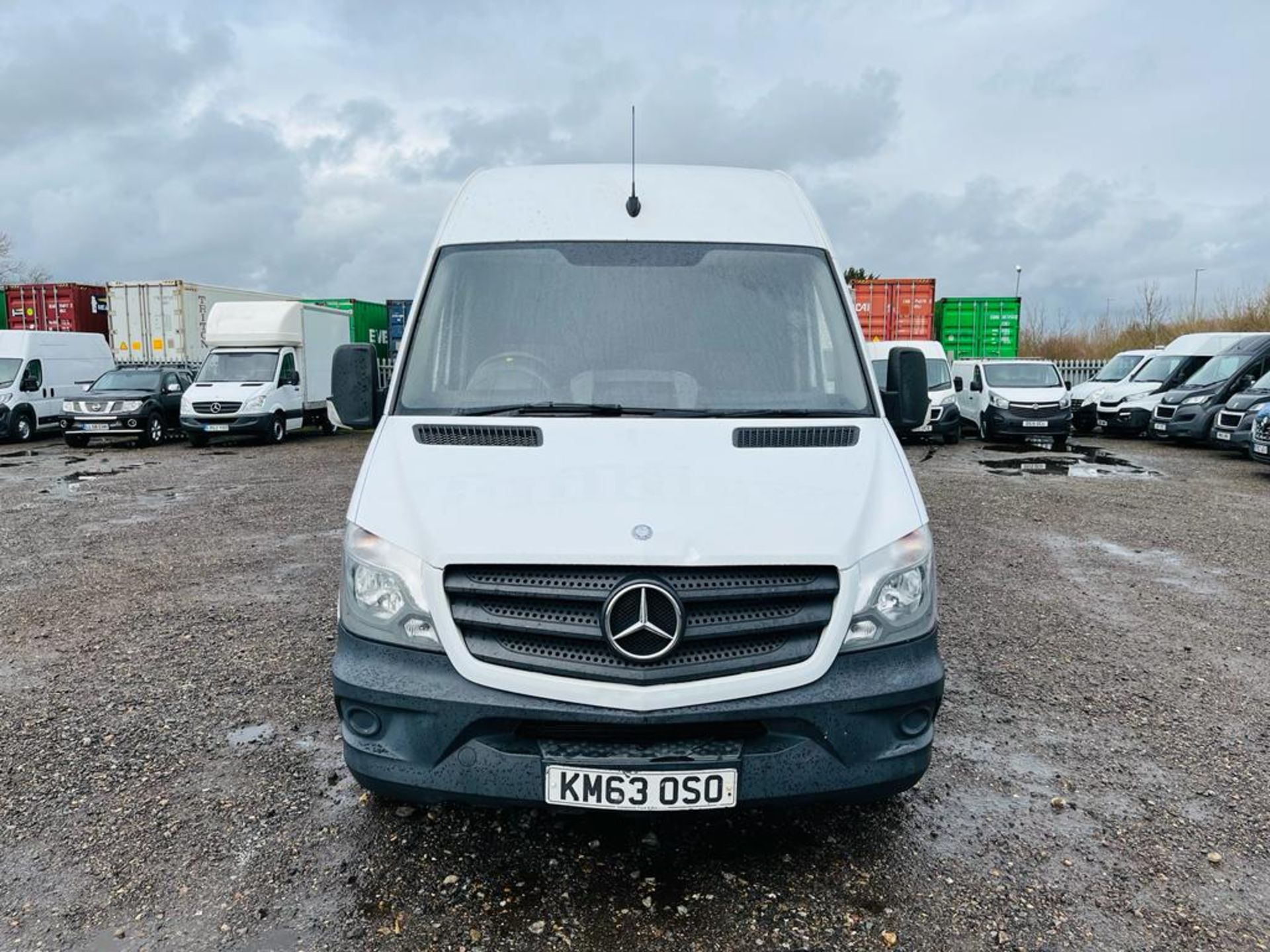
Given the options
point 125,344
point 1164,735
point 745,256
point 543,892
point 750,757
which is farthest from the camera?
point 125,344

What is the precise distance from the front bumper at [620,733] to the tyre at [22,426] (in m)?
20.4

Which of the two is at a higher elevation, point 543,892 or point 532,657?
point 532,657

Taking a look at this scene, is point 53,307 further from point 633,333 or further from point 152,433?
point 633,333

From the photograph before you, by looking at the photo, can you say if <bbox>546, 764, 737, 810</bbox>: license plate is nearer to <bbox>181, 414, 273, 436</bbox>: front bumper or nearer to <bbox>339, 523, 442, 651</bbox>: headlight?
<bbox>339, 523, 442, 651</bbox>: headlight

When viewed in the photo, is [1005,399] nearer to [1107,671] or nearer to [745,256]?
[1107,671]

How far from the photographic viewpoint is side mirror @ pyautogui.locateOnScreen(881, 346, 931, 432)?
4.15 meters

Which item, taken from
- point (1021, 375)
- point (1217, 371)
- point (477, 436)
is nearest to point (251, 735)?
point (477, 436)

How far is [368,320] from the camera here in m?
28.0

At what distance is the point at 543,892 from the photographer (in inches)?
122

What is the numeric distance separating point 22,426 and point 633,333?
20401 mm

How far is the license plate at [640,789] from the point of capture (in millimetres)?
2764

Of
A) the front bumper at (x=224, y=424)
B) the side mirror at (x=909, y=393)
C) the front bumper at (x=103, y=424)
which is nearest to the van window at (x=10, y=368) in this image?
the front bumper at (x=103, y=424)

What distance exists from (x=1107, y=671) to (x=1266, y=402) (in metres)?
10.7

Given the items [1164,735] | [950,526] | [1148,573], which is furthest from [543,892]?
[950,526]
